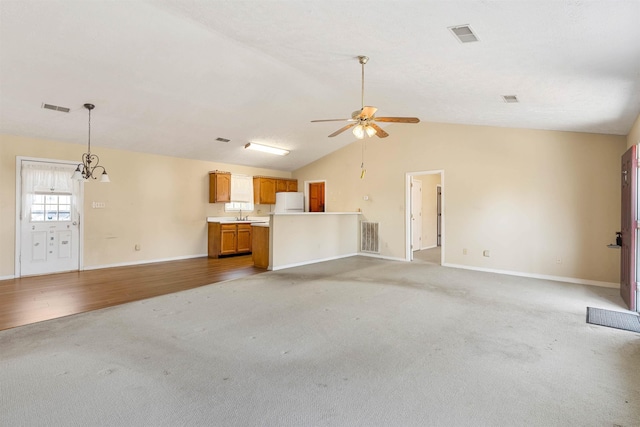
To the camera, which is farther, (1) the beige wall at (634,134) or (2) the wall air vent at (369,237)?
(2) the wall air vent at (369,237)

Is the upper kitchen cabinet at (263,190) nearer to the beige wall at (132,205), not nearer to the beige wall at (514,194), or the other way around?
the beige wall at (132,205)

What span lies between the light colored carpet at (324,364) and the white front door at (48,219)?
10.0 ft

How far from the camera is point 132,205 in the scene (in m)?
6.57

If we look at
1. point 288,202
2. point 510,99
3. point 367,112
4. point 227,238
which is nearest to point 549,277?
point 510,99

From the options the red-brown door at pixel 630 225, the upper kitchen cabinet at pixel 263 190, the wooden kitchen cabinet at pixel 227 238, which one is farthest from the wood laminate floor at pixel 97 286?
the red-brown door at pixel 630 225

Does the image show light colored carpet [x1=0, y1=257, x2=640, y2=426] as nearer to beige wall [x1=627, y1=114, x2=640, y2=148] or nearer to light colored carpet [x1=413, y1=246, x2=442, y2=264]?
beige wall [x1=627, y1=114, x2=640, y2=148]

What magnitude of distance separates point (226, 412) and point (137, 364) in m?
1.03

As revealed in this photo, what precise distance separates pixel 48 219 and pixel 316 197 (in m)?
6.02

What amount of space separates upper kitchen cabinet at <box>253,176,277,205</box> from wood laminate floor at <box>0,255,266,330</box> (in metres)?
2.33

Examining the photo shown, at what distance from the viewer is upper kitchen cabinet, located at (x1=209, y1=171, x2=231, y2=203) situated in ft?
25.1

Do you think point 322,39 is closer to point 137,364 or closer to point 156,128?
point 137,364

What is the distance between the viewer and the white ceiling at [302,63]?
240cm

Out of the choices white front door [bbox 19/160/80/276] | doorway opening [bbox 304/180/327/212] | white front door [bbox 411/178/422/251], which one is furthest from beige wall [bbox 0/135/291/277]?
white front door [bbox 411/178/422/251]

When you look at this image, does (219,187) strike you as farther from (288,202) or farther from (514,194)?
(514,194)
